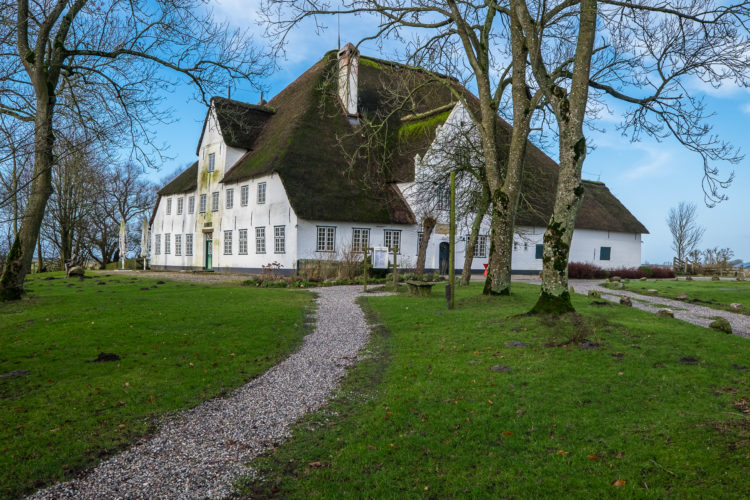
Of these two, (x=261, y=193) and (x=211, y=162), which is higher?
(x=211, y=162)

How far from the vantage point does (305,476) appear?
4.62 meters

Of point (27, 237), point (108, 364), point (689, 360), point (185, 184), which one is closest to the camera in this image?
point (689, 360)

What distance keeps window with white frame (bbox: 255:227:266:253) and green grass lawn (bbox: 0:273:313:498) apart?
558 inches

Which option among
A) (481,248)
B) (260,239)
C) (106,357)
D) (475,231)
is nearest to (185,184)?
(260,239)

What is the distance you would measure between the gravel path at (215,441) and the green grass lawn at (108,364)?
330mm

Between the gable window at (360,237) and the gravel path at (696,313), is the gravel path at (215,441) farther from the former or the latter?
the gable window at (360,237)

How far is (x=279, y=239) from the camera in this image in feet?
97.3

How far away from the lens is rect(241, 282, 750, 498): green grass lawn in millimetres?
4445

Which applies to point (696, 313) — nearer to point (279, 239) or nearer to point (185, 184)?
point (279, 239)

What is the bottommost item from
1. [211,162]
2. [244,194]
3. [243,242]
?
[243,242]

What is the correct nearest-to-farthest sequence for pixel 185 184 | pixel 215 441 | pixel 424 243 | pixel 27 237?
pixel 215 441, pixel 27 237, pixel 424 243, pixel 185 184

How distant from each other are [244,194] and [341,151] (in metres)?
7.37

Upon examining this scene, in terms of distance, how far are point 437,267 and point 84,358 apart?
25272 millimetres

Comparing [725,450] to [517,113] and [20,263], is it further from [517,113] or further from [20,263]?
[20,263]
